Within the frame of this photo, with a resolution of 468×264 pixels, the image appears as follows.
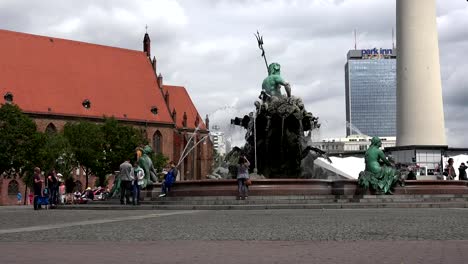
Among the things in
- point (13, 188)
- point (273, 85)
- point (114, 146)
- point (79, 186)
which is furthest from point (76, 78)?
point (273, 85)

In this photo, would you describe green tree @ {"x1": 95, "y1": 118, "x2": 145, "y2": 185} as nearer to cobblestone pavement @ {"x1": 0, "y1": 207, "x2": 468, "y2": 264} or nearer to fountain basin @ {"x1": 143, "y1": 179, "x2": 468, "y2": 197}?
A: fountain basin @ {"x1": 143, "y1": 179, "x2": 468, "y2": 197}

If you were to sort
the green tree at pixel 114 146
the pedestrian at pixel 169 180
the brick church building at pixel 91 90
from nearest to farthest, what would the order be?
the pedestrian at pixel 169 180
the green tree at pixel 114 146
the brick church building at pixel 91 90

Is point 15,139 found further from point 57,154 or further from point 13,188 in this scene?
point 13,188

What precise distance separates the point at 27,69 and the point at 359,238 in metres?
80.3

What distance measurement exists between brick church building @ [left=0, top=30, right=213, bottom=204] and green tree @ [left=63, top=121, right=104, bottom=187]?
9.16 metres

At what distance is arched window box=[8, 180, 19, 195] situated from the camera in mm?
76681

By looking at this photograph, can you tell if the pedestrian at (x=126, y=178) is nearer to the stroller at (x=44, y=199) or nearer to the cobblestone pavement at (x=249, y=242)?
the stroller at (x=44, y=199)

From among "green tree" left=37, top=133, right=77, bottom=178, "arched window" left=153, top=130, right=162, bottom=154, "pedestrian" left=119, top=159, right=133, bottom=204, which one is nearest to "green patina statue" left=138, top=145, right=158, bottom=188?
"pedestrian" left=119, top=159, right=133, bottom=204

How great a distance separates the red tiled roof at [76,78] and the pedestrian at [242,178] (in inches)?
2499

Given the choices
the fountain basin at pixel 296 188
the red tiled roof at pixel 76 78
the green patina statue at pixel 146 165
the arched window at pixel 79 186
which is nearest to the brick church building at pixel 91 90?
the red tiled roof at pixel 76 78

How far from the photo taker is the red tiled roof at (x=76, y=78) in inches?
3246

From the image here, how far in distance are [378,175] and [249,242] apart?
48.5ft

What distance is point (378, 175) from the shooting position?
76.2 ft

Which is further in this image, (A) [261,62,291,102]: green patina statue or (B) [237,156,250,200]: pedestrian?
(A) [261,62,291,102]: green patina statue
